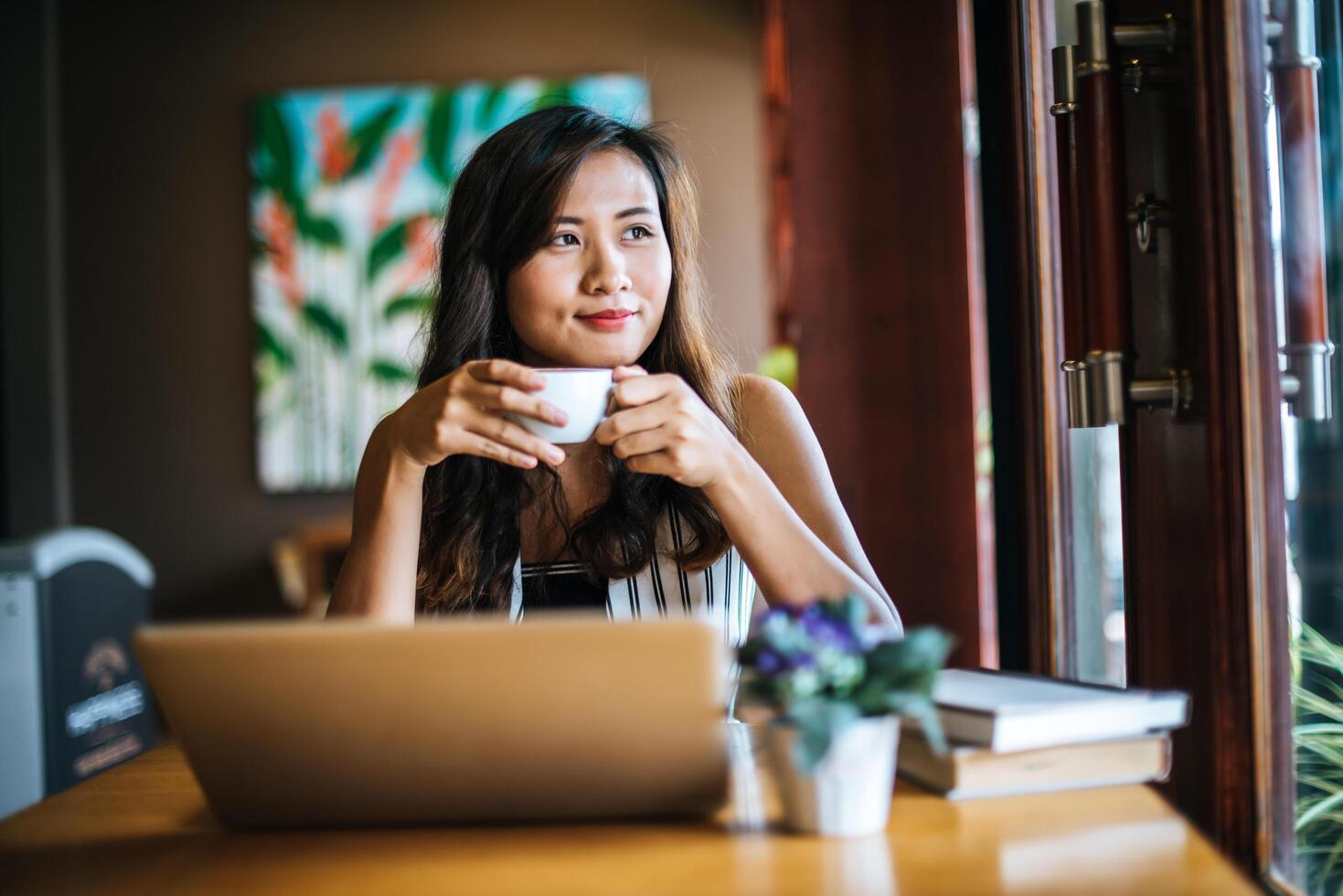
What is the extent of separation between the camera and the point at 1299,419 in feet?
2.64

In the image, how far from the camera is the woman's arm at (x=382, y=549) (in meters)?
1.15

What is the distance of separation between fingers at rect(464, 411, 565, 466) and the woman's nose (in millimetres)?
401

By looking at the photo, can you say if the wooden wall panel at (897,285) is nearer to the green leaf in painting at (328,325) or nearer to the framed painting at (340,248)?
the framed painting at (340,248)

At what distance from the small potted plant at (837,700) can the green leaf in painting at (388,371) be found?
4238 millimetres

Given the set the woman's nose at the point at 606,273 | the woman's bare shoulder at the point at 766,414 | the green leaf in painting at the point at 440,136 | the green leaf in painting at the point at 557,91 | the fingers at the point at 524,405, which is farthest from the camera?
the green leaf in painting at the point at 440,136

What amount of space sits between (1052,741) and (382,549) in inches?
27.5

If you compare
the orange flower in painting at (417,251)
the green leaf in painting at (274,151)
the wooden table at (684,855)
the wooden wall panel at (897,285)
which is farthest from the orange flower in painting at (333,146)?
the wooden table at (684,855)

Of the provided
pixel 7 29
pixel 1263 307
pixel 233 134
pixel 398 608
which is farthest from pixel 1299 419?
pixel 7 29

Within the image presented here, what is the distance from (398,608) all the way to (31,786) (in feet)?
5.47

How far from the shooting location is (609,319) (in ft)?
4.42

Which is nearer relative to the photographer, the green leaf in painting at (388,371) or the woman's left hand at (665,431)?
the woman's left hand at (665,431)

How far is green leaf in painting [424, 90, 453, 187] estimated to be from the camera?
469cm

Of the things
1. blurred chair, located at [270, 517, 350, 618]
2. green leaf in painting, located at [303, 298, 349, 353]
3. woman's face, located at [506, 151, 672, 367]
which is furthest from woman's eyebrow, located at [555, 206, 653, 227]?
green leaf in painting, located at [303, 298, 349, 353]

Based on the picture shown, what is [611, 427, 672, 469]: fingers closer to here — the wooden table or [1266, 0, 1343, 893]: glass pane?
the wooden table
